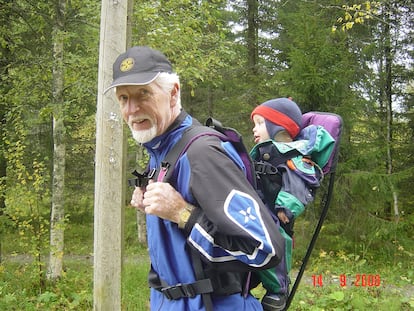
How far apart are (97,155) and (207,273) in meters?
2.08

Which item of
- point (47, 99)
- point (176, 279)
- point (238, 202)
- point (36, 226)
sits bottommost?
point (36, 226)

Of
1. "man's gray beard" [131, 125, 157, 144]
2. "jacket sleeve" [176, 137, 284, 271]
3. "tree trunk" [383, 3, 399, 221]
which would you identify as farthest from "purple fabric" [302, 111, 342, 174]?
"tree trunk" [383, 3, 399, 221]

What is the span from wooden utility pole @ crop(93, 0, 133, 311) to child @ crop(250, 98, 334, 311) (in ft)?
4.61

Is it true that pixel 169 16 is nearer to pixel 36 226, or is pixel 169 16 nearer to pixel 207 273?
pixel 36 226

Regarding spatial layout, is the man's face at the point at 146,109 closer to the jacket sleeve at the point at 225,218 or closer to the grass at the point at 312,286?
the jacket sleeve at the point at 225,218

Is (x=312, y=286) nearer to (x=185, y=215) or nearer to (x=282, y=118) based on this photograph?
(x=282, y=118)

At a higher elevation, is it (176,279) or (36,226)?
(176,279)

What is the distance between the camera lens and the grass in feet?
20.6

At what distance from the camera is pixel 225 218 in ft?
5.24

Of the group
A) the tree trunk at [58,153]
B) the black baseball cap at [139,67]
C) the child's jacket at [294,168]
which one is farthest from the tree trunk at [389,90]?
the black baseball cap at [139,67]

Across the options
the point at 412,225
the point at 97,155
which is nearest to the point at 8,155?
the point at 97,155

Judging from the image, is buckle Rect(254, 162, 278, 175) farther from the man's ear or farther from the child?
the man's ear

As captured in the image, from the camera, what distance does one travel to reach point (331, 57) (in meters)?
10.3

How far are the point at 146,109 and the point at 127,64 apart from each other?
0.22 m
